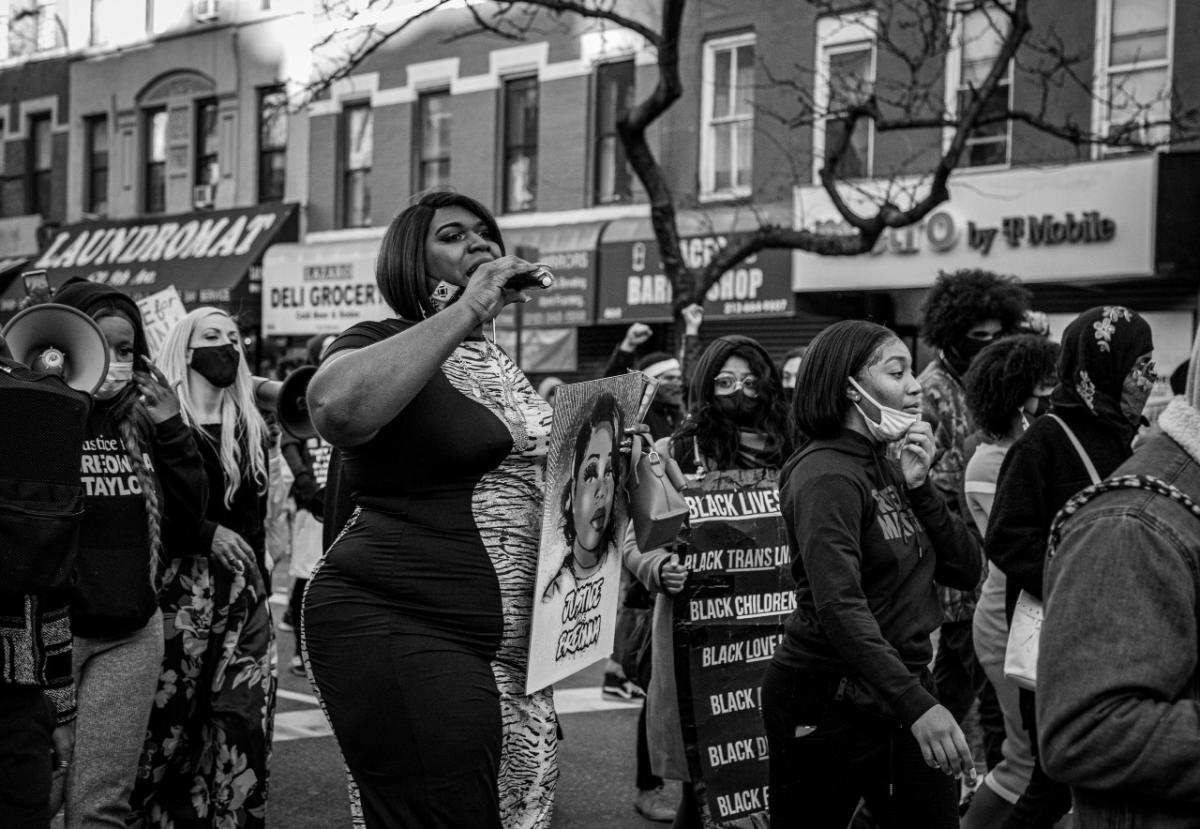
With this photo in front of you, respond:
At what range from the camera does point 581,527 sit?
3.38m

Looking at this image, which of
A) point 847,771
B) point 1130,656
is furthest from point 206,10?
point 1130,656

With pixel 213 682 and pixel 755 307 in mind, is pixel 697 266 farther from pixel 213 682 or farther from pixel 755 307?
pixel 213 682

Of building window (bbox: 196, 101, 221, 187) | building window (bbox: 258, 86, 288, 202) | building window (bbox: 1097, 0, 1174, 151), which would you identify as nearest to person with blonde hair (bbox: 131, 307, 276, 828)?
building window (bbox: 1097, 0, 1174, 151)

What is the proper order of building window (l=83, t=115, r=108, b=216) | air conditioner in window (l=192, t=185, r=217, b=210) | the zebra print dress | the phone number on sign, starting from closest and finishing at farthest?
the zebra print dress < the phone number on sign < air conditioner in window (l=192, t=185, r=217, b=210) < building window (l=83, t=115, r=108, b=216)

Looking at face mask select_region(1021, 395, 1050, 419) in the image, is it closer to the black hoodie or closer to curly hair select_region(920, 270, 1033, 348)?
curly hair select_region(920, 270, 1033, 348)

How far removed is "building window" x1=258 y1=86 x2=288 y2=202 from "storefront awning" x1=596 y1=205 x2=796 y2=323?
7.81 meters

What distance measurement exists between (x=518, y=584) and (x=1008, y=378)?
309 cm

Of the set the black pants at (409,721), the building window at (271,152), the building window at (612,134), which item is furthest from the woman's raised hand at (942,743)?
the building window at (271,152)

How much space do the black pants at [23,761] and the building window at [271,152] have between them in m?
22.1

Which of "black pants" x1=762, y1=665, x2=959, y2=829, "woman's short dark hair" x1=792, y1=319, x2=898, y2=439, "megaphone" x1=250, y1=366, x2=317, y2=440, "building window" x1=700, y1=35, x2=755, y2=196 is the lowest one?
"black pants" x1=762, y1=665, x2=959, y2=829

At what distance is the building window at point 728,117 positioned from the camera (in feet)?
61.8

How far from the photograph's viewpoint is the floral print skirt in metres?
4.92

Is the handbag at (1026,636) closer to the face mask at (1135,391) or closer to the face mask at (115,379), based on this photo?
the face mask at (1135,391)

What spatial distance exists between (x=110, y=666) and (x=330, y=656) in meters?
1.69
